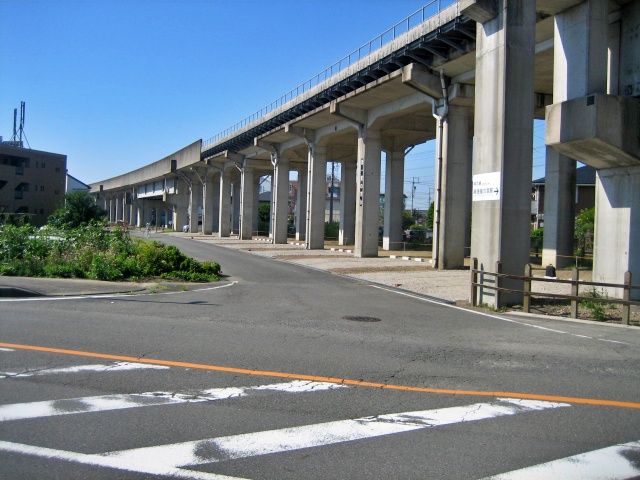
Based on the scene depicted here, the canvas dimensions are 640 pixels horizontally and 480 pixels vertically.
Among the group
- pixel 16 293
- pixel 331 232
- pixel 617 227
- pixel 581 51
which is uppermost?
pixel 581 51

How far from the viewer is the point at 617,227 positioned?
16.2 meters

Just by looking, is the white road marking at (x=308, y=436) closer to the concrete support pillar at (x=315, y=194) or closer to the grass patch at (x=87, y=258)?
the grass patch at (x=87, y=258)

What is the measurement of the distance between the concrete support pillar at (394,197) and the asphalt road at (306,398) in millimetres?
35109

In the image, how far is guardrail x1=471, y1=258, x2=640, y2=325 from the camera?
12.8 metres

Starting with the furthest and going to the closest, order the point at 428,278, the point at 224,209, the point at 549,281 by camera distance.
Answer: the point at 224,209, the point at 428,278, the point at 549,281

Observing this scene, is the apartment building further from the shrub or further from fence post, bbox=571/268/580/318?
fence post, bbox=571/268/580/318

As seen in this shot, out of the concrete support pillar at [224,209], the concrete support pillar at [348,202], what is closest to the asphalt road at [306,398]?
the concrete support pillar at [348,202]

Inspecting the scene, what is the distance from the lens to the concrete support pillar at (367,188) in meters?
36.9

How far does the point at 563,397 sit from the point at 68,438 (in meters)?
5.20

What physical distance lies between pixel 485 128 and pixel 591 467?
42.3 ft

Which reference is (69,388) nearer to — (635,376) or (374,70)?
(635,376)

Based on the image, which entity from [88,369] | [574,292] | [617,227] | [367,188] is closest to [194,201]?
[367,188]

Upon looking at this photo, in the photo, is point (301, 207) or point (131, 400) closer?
point (131, 400)

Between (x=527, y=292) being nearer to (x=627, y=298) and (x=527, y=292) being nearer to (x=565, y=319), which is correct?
(x=565, y=319)
